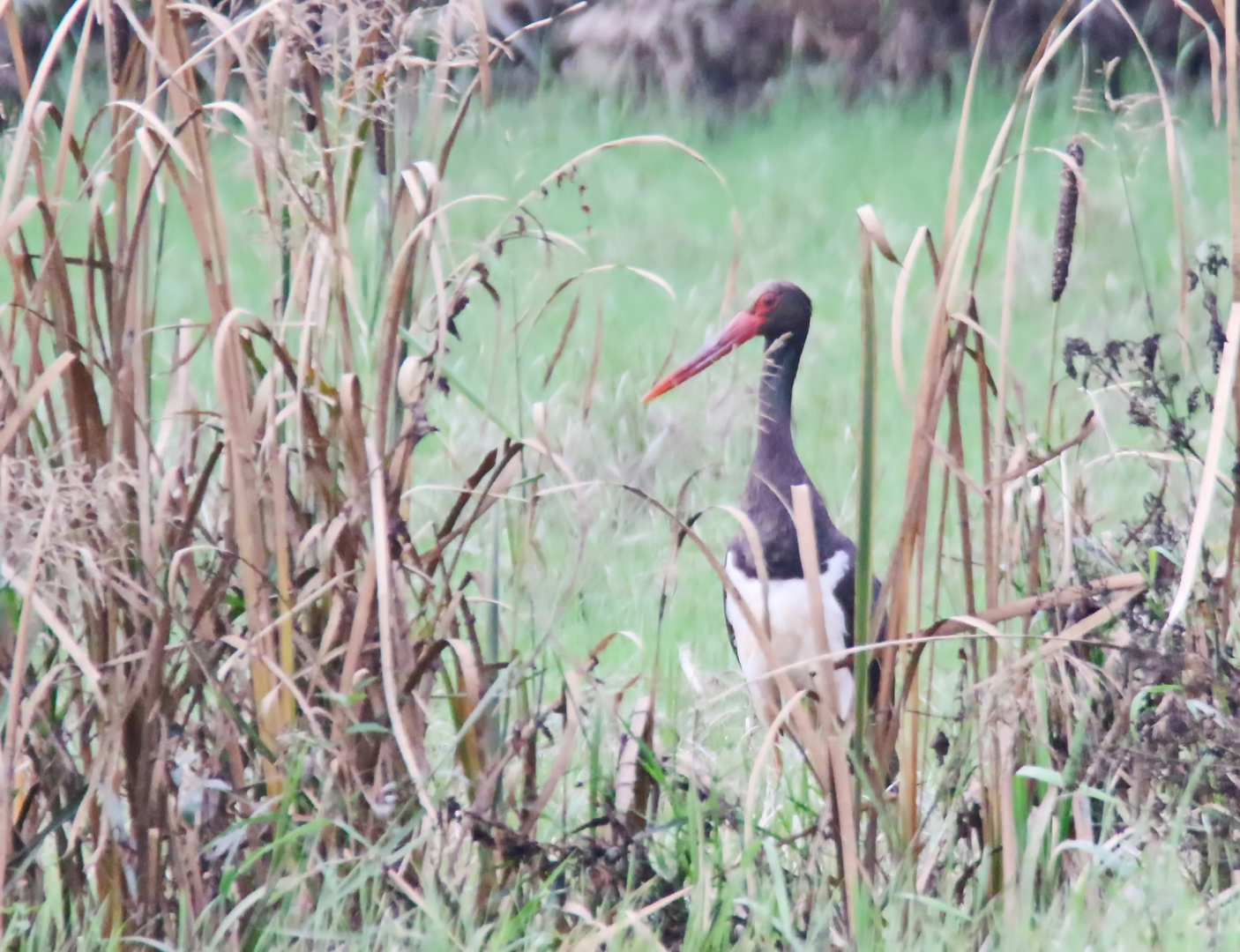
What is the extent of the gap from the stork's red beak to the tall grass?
0.83m

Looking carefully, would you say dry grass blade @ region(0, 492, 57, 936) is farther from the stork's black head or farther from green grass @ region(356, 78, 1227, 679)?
the stork's black head

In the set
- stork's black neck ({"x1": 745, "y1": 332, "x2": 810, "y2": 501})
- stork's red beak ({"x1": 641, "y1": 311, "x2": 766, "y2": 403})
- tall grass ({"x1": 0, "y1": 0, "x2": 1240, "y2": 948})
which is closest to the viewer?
tall grass ({"x1": 0, "y1": 0, "x2": 1240, "y2": 948})

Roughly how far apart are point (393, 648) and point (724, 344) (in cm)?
127

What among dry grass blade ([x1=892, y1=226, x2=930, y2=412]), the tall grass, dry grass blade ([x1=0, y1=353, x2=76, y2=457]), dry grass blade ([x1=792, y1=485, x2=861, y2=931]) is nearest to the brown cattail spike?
the tall grass

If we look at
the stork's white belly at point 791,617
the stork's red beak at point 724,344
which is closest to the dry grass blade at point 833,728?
the stork's red beak at point 724,344

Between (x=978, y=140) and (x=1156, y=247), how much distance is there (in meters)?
1.73

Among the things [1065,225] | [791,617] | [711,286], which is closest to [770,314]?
[791,617]

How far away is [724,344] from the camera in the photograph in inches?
101

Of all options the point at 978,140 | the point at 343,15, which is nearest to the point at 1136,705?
the point at 343,15

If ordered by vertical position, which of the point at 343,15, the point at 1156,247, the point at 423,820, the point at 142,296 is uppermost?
the point at 343,15

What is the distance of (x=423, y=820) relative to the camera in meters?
1.44

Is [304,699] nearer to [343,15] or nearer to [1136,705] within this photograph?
[343,15]

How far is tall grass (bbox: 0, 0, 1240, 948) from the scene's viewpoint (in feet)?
4.43

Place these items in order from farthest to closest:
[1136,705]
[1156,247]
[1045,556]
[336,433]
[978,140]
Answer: [978,140], [1156,247], [1045,556], [1136,705], [336,433]
